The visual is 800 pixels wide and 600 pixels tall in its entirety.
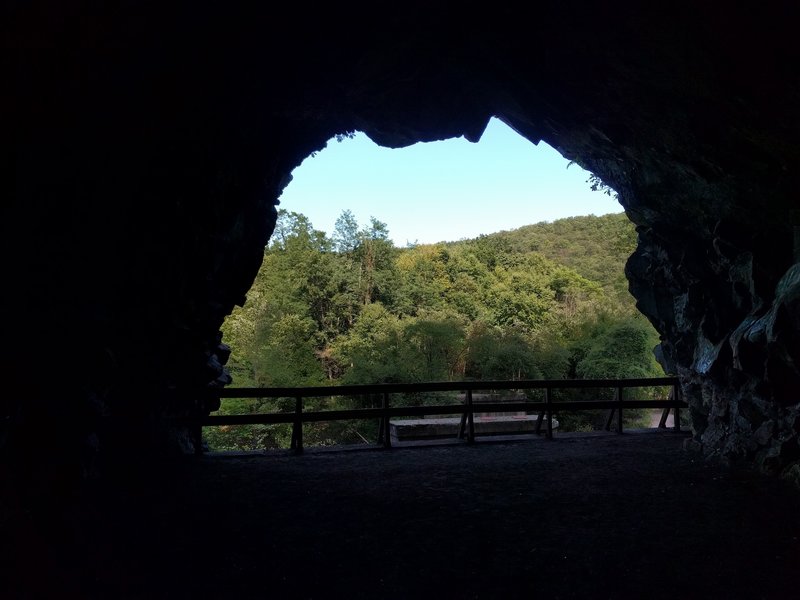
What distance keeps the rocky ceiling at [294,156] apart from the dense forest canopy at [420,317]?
11.6 meters

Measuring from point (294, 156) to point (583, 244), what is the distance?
53.1 metres

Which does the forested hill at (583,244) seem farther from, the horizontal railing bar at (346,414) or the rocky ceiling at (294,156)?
the horizontal railing bar at (346,414)

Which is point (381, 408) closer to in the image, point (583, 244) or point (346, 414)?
point (346, 414)

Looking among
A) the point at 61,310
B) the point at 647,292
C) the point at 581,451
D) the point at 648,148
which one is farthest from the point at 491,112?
the point at 61,310

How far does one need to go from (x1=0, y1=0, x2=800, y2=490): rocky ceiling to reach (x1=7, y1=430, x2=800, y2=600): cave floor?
1.25 meters

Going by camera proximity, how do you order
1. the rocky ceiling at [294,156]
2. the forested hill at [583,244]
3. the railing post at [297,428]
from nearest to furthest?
the rocky ceiling at [294,156]
the railing post at [297,428]
the forested hill at [583,244]

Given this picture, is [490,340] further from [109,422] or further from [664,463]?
[109,422]

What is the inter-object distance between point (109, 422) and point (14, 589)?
3871mm

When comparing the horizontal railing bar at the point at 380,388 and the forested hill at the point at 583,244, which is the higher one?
the forested hill at the point at 583,244

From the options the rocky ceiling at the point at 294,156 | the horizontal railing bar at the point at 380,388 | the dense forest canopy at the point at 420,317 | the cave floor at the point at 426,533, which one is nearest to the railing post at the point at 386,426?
the horizontal railing bar at the point at 380,388

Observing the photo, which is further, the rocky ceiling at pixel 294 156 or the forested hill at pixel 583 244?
the forested hill at pixel 583 244

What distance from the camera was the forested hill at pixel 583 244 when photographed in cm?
4225

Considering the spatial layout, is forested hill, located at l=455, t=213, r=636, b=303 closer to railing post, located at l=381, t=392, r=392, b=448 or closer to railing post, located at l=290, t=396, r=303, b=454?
railing post, located at l=381, t=392, r=392, b=448

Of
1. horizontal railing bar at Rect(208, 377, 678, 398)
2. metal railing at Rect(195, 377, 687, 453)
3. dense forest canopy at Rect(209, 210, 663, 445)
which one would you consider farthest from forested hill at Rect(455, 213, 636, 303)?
metal railing at Rect(195, 377, 687, 453)
